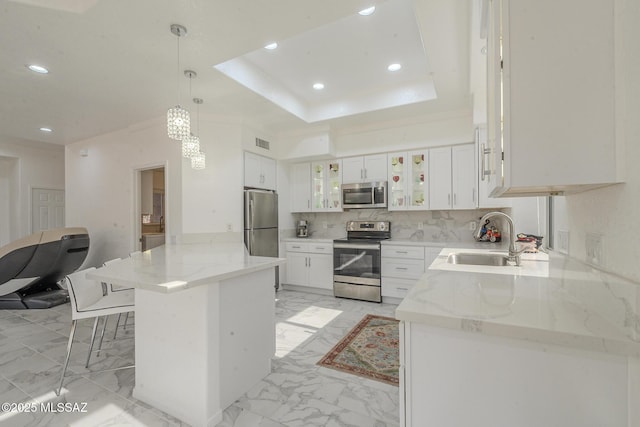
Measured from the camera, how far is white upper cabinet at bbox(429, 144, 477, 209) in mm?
3756

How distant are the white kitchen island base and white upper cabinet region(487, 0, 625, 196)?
1596 mm

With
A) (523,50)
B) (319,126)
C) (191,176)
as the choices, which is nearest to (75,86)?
(191,176)

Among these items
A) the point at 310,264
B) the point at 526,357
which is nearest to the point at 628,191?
the point at 526,357

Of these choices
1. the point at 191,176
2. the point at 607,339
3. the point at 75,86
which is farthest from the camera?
the point at 191,176

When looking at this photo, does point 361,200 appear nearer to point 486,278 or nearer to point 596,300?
point 486,278

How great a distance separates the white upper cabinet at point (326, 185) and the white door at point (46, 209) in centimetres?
567

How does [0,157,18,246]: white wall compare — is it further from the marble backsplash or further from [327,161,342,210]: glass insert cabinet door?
[327,161,342,210]: glass insert cabinet door

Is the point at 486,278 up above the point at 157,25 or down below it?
below

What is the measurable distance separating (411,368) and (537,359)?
1.19 ft

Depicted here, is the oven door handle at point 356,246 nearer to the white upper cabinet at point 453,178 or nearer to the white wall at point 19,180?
the white upper cabinet at point 453,178

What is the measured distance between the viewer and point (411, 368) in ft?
3.19

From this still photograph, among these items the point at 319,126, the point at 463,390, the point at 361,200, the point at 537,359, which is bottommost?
the point at 463,390


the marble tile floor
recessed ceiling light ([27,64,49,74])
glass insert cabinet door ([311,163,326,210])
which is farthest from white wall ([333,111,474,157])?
recessed ceiling light ([27,64,49,74])

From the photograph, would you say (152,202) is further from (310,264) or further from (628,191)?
(628,191)
